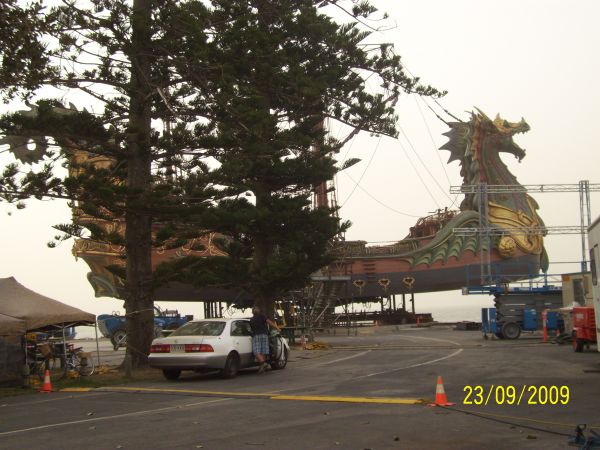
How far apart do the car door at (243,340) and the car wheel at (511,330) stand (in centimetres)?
1449

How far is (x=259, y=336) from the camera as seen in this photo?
1541cm

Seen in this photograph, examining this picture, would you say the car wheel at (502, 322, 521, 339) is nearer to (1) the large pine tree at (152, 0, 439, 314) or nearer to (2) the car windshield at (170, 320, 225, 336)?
(1) the large pine tree at (152, 0, 439, 314)

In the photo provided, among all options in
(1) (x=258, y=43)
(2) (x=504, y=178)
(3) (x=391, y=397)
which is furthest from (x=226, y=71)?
(2) (x=504, y=178)

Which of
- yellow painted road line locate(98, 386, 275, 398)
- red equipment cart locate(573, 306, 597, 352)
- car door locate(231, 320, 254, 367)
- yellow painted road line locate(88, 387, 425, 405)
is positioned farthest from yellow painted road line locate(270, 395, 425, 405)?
red equipment cart locate(573, 306, 597, 352)

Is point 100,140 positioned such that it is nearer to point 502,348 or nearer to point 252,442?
point 252,442

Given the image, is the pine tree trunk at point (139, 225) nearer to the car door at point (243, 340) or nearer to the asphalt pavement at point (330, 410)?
the asphalt pavement at point (330, 410)

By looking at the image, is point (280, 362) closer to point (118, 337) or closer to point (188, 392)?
point (188, 392)

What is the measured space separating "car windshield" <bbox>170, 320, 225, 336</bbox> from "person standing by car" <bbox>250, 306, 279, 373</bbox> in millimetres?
796

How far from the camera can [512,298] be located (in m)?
27.0

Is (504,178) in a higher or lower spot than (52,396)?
higher

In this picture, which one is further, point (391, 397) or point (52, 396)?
point (52, 396)

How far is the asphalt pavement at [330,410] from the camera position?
7203 mm

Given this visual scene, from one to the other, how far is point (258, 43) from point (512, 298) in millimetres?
14809

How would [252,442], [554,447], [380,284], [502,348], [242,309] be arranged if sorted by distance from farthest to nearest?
[380,284], [242,309], [502,348], [252,442], [554,447]
